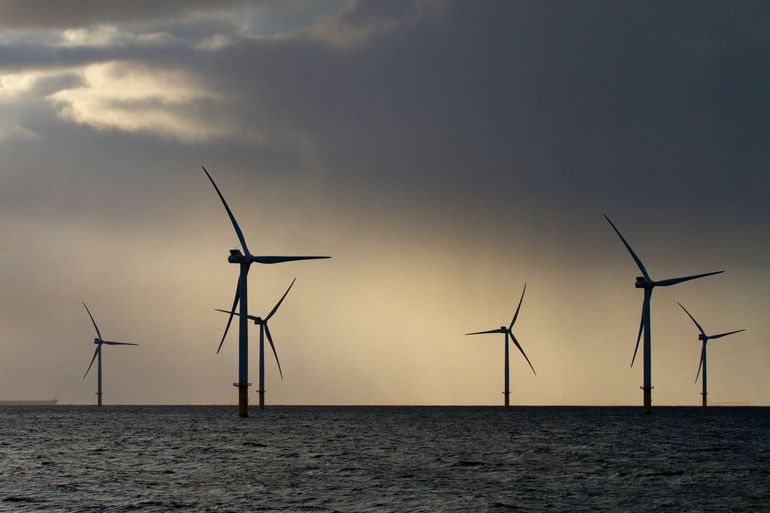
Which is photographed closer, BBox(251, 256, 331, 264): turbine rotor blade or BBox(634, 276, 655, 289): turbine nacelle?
BBox(251, 256, 331, 264): turbine rotor blade

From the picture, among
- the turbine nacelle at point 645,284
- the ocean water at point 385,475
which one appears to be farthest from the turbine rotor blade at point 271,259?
the turbine nacelle at point 645,284

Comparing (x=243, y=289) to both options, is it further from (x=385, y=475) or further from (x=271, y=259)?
(x=385, y=475)

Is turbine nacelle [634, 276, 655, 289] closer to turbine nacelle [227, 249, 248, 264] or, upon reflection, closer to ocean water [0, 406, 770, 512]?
ocean water [0, 406, 770, 512]

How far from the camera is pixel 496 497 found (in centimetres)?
5719

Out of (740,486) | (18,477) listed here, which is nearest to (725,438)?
(740,486)

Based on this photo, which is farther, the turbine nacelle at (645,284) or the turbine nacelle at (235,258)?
the turbine nacelle at (645,284)

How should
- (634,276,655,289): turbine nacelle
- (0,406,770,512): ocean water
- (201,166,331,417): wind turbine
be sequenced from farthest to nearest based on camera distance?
1. (634,276,655,289): turbine nacelle
2. (201,166,331,417): wind turbine
3. (0,406,770,512): ocean water

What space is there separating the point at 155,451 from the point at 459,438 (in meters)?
42.7

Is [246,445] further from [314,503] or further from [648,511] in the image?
[648,511]

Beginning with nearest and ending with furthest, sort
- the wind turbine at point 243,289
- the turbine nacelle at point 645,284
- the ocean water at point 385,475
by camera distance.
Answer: the ocean water at point 385,475 → the wind turbine at point 243,289 → the turbine nacelle at point 645,284

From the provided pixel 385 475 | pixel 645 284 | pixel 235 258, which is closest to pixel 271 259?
→ pixel 235 258

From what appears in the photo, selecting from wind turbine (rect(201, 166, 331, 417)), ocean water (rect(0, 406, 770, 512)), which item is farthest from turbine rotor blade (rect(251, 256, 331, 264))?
ocean water (rect(0, 406, 770, 512))

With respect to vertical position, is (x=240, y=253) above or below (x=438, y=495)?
above

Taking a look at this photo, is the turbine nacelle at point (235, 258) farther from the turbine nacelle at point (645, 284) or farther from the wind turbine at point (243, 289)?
the turbine nacelle at point (645, 284)
